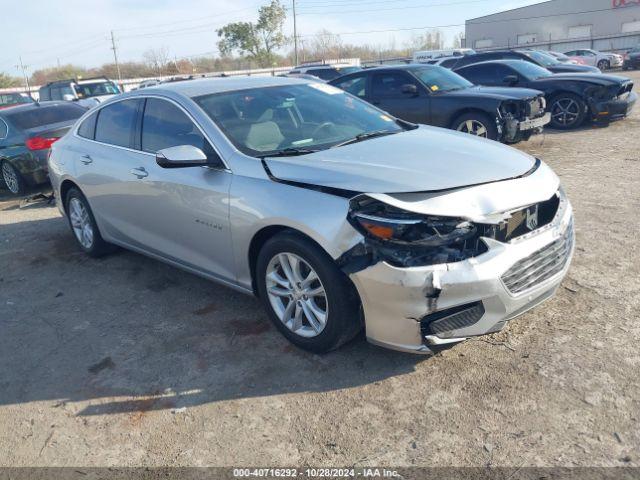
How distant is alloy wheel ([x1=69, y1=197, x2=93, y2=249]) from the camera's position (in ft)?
18.2

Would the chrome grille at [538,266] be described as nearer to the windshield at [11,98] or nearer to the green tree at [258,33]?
the windshield at [11,98]

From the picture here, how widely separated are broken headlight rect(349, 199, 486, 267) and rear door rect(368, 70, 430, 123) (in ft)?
22.8

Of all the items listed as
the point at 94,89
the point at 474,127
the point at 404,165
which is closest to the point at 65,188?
the point at 404,165

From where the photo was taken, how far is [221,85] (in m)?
4.49

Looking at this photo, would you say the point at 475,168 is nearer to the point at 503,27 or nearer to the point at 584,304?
the point at 584,304

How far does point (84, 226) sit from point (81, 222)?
0.26ft

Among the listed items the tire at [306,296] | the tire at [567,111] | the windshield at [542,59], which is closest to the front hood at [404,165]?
the tire at [306,296]

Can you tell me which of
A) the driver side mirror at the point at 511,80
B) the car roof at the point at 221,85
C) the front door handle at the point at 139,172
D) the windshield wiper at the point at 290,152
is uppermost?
the car roof at the point at 221,85

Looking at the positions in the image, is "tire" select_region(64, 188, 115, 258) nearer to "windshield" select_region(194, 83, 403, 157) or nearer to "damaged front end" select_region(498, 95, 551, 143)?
"windshield" select_region(194, 83, 403, 157)

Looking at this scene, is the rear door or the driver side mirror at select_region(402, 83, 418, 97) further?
the rear door

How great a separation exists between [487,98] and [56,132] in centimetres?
694

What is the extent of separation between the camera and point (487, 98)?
878cm

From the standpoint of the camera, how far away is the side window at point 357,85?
34.3ft

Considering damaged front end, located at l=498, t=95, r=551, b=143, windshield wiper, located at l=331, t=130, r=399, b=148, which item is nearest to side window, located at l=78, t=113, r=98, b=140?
windshield wiper, located at l=331, t=130, r=399, b=148
